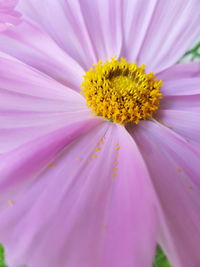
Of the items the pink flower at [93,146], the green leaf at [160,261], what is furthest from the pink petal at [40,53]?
the green leaf at [160,261]

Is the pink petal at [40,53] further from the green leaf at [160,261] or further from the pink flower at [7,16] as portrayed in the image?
the green leaf at [160,261]

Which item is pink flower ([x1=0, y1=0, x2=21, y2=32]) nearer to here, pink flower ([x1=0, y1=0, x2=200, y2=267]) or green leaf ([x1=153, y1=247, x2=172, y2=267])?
pink flower ([x1=0, y1=0, x2=200, y2=267])

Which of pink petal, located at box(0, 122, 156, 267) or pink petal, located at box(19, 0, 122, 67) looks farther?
pink petal, located at box(19, 0, 122, 67)

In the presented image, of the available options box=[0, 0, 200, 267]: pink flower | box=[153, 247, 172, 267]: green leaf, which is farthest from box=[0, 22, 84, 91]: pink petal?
box=[153, 247, 172, 267]: green leaf

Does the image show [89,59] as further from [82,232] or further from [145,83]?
[82,232]

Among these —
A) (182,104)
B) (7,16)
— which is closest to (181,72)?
(182,104)

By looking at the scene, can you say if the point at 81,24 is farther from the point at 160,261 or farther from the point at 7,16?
the point at 160,261
